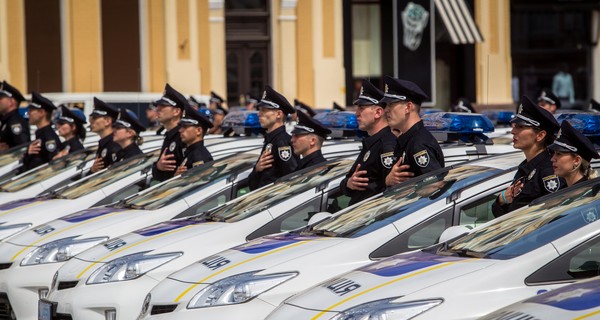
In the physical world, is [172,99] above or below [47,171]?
above

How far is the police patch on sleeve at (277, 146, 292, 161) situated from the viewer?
9.84m

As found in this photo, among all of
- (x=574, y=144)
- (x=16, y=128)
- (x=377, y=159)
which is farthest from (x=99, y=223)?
(x=16, y=128)

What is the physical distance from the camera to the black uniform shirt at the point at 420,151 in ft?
27.1

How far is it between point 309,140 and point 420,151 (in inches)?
56.3

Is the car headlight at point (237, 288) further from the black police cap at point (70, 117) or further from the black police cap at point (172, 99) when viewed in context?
the black police cap at point (70, 117)

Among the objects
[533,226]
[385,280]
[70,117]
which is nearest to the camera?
[385,280]

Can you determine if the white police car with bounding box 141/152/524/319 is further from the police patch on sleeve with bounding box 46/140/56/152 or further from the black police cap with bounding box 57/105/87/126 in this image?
the police patch on sleeve with bounding box 46/140/56/152

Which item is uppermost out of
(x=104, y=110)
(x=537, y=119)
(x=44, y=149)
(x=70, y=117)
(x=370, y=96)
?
(x=370, y=96)

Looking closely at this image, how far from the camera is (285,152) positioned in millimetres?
9898

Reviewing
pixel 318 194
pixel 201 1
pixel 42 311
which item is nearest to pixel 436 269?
pixel 318 194

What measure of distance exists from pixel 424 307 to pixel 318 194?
2.85 metres

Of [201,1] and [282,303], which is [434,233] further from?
[201,1]

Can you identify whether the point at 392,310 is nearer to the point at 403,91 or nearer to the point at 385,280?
the point at 385,280

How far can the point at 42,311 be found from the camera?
8086mm
